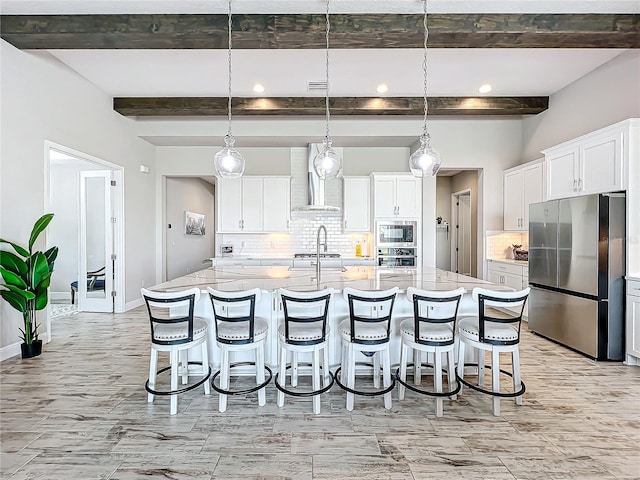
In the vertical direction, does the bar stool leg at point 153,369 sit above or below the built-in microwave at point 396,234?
below

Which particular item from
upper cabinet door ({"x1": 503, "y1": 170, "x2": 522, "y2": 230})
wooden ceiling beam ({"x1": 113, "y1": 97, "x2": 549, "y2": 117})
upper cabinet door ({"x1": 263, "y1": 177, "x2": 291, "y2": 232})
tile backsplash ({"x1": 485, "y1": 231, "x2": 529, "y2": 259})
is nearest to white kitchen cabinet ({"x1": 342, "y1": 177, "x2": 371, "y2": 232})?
upper cabinet door ({"x1": 263, "y1": 177, "x2": 291, "y2": 232})

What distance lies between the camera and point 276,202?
662 centimetres

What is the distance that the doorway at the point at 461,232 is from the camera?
862cm

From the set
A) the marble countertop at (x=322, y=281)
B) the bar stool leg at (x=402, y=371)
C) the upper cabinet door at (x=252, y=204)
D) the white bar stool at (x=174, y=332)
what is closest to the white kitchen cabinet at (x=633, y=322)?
the marble countertop at (x=322, y=281)

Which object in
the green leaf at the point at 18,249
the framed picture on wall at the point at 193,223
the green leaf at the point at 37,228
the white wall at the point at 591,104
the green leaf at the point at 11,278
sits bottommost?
the green leaf at the point at 11,278

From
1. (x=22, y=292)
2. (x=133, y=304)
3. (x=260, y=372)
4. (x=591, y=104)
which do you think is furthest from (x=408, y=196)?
(x=22, y=292)

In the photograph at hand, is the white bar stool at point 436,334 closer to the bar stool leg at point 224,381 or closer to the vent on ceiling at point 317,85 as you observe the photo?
the bar stool leg at point 224,381

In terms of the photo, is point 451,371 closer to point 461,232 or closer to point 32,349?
point 32,349

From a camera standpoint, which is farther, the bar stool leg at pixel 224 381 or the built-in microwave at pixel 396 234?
the built-in microwave at pixel 396 234

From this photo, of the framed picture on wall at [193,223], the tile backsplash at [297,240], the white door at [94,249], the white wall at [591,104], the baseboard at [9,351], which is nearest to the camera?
the baseboard at [9,351]

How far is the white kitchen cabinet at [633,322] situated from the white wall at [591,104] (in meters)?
1.89

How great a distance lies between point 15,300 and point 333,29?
157 inches

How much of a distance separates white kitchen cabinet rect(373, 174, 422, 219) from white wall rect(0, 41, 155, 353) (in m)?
4.28

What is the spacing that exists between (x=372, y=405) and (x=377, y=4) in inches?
131
